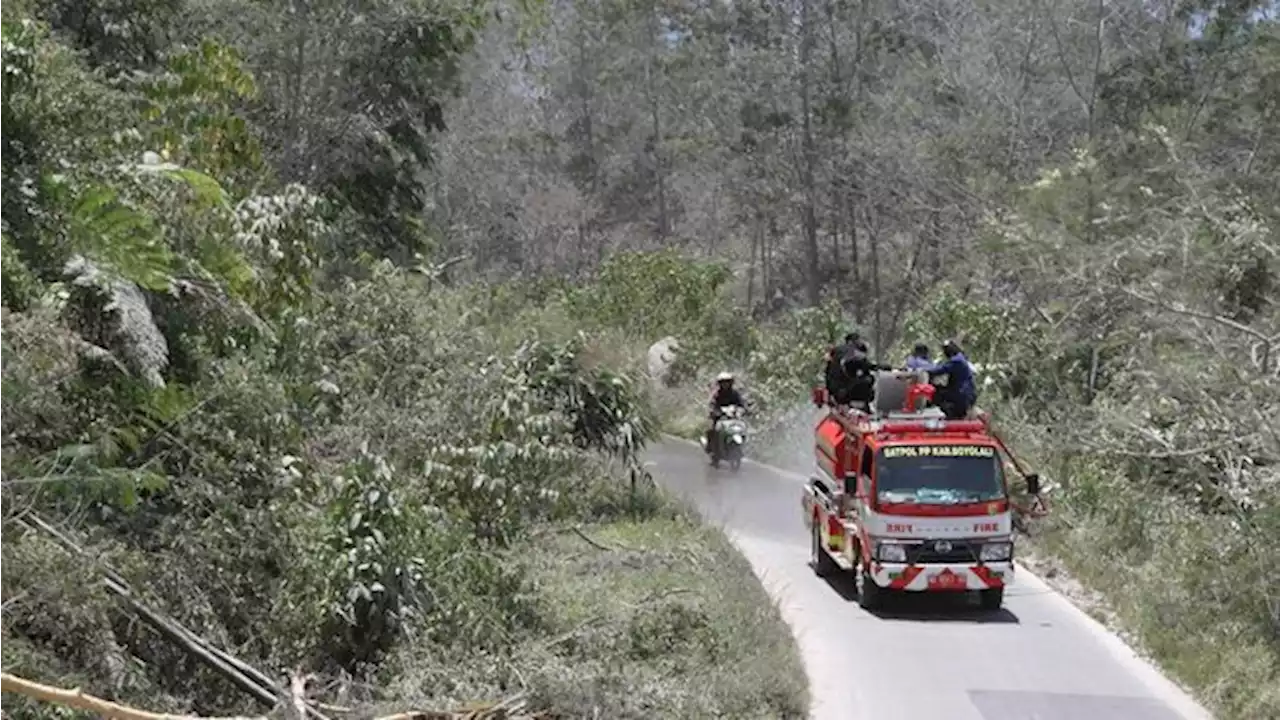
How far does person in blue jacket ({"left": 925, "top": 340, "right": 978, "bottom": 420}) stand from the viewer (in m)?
19.0

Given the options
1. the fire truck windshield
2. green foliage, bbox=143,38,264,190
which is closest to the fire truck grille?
the fire truck windshield

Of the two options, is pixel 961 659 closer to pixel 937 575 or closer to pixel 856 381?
pixel 937 575

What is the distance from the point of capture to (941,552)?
16297 mm

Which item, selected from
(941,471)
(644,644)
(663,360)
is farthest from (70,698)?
(663,360)

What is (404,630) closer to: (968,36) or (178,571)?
(178,571)

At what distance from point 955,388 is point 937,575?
3476 mm

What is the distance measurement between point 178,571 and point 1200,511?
13.7 m

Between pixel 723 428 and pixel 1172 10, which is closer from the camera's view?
pixel 723 428

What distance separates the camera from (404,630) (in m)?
11.8

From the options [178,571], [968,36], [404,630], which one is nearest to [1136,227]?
[404,630]

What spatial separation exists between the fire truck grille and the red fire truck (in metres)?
0.01

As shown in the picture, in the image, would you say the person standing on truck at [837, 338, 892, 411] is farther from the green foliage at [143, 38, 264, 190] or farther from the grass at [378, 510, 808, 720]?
the green foliage at [143, 38, 264, 190]

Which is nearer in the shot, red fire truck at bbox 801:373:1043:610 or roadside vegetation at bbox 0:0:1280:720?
roadside vegetation at bbox 0:0:1280:720

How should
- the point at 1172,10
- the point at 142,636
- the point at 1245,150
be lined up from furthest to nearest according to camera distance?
the point at 1172,10, the point at 1245,150, the point at 142,636
